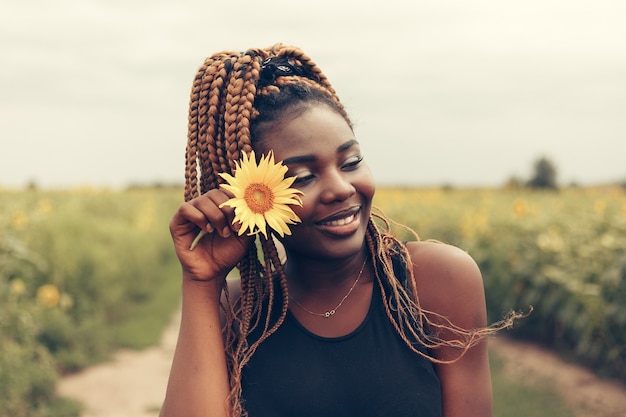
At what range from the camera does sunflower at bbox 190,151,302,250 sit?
6.14 feet

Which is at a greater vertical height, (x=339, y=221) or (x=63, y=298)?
(x=339, y=221)

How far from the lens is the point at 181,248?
2.05 meters

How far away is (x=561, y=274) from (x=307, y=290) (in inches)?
174

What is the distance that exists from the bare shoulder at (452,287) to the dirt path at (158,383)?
358cm

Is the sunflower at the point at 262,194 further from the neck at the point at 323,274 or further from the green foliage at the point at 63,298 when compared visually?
the green foliage at the point at 63,298

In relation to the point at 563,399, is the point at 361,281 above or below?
above

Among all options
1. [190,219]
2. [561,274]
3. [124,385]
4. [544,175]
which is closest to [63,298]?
[124,385]

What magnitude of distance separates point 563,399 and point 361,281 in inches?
153

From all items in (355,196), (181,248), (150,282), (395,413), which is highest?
(355,196)

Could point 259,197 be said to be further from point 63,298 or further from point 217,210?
point 63,298

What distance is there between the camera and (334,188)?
6.26ft

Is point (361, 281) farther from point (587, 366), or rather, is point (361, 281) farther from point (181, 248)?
point (587, 366)

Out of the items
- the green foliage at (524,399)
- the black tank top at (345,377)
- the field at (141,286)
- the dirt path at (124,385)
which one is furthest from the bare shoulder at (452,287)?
the dirt path at (124,385)

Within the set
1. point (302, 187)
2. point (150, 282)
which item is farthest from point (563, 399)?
point (150, 282)
